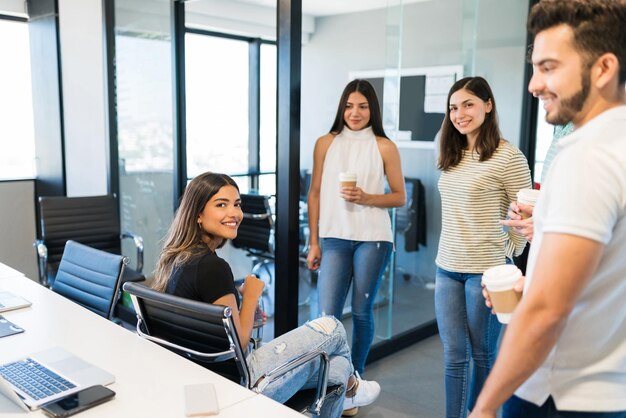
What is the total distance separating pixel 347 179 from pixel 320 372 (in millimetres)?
903

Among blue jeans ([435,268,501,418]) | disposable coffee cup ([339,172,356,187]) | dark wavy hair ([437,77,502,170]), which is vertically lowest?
blue jeans ([435,268,501,418])

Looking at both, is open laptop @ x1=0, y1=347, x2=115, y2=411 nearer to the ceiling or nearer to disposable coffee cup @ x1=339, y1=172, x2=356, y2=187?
disposable coffee cup @ x1=339, y1=172, x2=356, y2=187

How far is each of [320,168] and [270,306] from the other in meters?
1.78

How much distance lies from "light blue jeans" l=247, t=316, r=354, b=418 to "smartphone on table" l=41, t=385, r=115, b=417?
481 mm

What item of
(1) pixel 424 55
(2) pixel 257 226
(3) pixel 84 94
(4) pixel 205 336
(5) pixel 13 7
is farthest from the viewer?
(5) pixel 13 7

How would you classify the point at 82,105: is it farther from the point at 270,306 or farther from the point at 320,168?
the point at 320,168

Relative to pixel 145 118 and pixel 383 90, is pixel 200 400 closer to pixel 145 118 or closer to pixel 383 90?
pixel 383 90

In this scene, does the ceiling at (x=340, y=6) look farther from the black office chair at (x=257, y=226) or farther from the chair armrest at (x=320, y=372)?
the chair armrest at (x=320, y=372)

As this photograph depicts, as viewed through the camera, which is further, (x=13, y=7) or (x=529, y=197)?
(x=13, y=7)

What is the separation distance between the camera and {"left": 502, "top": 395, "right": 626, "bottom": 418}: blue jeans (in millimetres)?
1091

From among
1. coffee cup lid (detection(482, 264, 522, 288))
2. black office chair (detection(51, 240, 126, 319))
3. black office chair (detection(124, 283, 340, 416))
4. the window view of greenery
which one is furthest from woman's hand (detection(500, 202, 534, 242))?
the window view of greenery

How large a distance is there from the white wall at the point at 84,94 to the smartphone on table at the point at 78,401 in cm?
290

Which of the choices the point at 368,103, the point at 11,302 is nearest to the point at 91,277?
the point at 11,302

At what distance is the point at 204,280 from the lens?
6.01 ft
